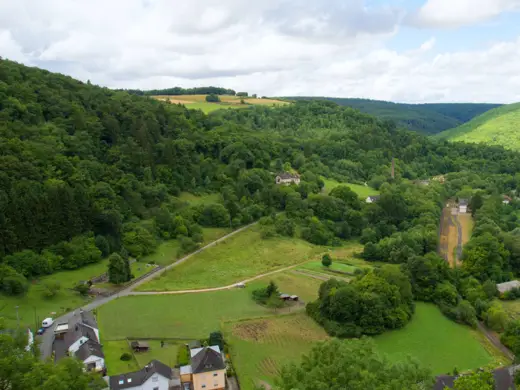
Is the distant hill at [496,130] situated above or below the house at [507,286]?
above

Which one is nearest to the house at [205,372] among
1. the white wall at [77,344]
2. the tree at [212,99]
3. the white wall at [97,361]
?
the white wall at [97,361]

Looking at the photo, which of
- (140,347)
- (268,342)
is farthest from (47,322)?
(268,342)

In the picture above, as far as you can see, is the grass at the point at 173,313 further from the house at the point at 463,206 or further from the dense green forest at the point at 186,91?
the dense green forest at the point at 186,91

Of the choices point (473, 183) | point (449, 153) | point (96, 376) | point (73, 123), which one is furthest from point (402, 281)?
point (449, 153)

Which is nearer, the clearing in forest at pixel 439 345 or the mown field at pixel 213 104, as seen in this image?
the clearing in forest at pixel 439 345

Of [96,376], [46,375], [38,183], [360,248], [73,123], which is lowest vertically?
[360,248]

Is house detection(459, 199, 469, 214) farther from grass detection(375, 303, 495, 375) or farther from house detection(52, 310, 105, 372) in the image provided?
house detection(52, 310, 105, 372)

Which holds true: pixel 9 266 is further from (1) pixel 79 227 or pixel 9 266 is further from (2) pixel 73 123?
(2) pixel 73 123

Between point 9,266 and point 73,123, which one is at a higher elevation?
point 73,123
